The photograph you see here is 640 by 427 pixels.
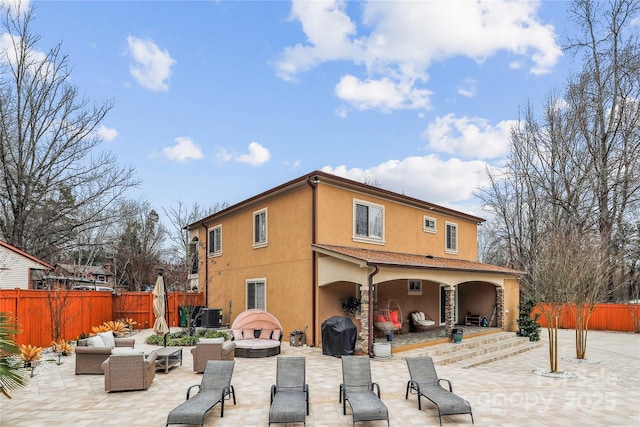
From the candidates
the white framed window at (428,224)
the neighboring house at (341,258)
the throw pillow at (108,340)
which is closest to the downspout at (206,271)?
the neighboring house at (341,258)

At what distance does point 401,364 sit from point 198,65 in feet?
44.5

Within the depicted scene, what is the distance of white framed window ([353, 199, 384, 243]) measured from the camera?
15.0 m

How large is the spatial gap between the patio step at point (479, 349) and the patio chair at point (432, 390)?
4257 mm

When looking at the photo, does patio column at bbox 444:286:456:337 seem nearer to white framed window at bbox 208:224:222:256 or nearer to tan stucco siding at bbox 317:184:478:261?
tan stucco siding at bbox 317:184:478:261

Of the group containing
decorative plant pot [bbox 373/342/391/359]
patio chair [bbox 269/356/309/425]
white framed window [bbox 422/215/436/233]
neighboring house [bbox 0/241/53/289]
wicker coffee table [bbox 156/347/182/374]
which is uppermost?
white framed window [bbox 422/215/436/233]

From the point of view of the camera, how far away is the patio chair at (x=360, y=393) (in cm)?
622

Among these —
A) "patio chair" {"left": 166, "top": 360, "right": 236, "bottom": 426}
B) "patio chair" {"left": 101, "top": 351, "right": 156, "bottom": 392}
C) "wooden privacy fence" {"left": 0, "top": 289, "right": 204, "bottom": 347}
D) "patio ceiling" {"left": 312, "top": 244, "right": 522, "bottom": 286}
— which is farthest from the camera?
"wooden privacy fence" {"left": 0, "top": 289, "right": 204, "bottom": 347}

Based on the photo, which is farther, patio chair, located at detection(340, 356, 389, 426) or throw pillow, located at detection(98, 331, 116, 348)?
throw pillow, located at detection(98, 331, 116, 348)

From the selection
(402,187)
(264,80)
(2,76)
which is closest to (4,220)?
(2,76)

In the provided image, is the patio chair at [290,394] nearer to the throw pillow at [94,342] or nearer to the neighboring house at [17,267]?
the throw pillow at [94,342]

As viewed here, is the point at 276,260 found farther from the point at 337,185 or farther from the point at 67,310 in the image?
the point at 67,310

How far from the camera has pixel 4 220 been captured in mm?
21047

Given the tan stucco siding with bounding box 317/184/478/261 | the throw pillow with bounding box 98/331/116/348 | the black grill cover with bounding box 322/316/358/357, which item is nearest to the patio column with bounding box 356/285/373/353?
the black grill cover with bounding box 322/316/358/357

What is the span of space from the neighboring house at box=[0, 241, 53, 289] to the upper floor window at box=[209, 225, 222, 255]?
23.6ft
